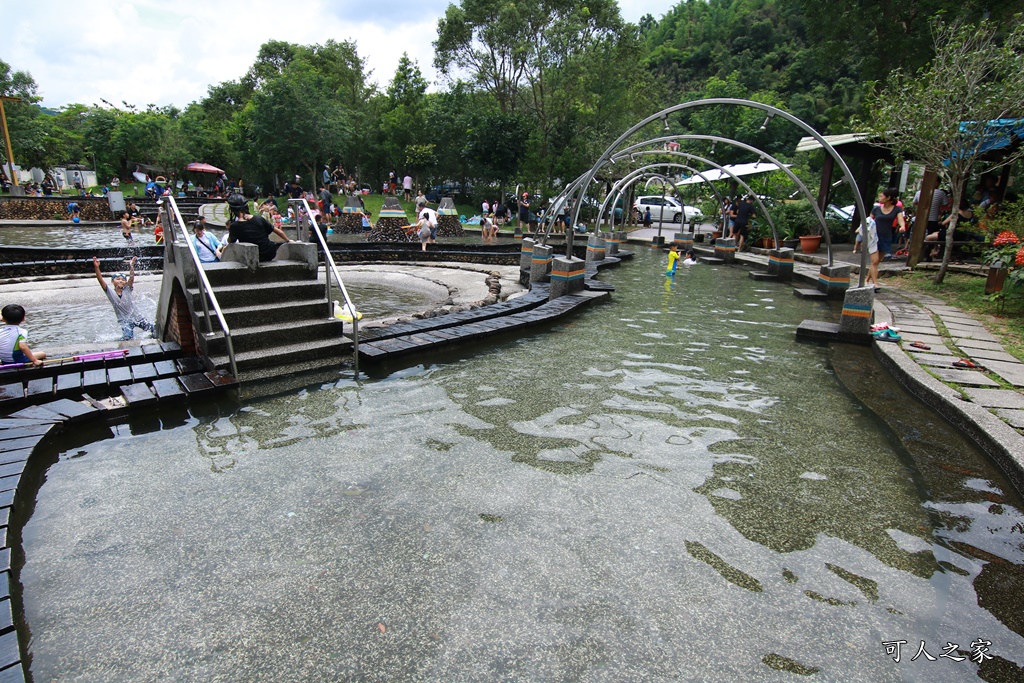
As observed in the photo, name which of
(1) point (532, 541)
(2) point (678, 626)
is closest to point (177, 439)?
(1) point (532, 541)

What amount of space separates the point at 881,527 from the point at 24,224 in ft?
104

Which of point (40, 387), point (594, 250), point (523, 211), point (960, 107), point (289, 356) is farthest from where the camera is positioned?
point (523, 211)

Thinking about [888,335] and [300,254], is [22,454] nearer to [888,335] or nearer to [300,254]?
[300,254]

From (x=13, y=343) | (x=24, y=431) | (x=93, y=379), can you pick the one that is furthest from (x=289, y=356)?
(x=13, y=343)

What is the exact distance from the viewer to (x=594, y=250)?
49.9 feet

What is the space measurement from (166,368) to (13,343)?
1.25 m

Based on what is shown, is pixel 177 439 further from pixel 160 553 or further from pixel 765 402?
pixel 765 402

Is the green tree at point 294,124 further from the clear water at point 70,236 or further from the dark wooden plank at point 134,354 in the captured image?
the dark wooden plank at point 134,354

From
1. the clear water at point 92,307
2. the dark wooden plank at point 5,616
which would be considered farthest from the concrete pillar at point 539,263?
the dark wooden plank at point 5,616

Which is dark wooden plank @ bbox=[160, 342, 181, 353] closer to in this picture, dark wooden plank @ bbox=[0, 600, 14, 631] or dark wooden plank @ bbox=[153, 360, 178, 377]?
dark wooden plank @ bbox=[153, 360, 178, 377]

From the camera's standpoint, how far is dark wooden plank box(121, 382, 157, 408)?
198 inches

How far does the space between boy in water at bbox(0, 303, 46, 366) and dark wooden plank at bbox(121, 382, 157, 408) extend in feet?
3.09

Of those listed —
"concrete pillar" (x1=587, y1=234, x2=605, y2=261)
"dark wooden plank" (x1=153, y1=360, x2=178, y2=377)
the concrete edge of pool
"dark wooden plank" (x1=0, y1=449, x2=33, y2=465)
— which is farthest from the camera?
"concrete pillar" (x1=587, y1=234, x2=605, y2=261)

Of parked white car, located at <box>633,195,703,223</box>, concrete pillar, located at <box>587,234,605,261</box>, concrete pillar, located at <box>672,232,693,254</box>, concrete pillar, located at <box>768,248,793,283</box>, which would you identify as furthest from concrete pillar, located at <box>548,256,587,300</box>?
parked white car, located at <box>633,195,703,223</box>
